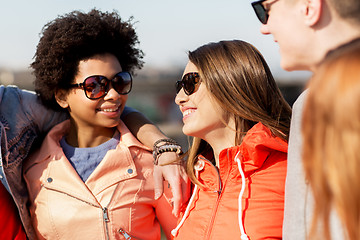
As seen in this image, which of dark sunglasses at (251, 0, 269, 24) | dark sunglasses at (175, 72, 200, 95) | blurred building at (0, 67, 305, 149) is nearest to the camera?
dark sunglasses at (251, 0, 269, 24)

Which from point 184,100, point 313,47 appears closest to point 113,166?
point 184,100

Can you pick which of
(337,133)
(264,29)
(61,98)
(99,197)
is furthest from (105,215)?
(337,133)

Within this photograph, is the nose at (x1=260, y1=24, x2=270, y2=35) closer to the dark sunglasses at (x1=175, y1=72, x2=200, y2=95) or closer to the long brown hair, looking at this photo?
the long brown hair

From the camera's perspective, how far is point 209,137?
2.60 m

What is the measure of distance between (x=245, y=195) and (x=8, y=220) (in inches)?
57.3

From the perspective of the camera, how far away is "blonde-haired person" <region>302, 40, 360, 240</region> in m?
1.13

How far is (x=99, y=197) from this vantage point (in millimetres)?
2744

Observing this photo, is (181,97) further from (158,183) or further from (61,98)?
(61,98)

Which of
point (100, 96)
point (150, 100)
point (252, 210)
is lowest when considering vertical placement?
point (150, 100)

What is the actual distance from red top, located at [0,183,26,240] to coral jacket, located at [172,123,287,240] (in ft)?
3.33

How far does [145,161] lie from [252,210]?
91 centimetres

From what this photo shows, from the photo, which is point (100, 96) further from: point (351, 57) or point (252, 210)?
point (351, 57)

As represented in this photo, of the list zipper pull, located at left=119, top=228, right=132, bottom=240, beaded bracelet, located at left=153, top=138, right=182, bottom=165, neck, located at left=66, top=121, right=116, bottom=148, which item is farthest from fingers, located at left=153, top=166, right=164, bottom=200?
neck, located at left=66, top=121, right=116, bottom=148

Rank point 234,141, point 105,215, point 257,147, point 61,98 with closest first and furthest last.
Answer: point 257,147
point 234,141
point 105,215
point 61,98
